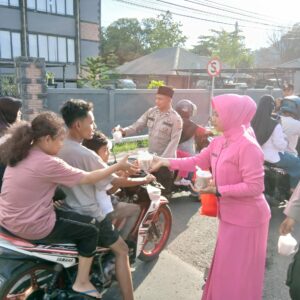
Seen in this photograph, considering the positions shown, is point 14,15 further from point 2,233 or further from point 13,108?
point 2,233

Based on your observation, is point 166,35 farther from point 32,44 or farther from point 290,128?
→ point 290,128

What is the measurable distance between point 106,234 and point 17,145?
39.3 inches

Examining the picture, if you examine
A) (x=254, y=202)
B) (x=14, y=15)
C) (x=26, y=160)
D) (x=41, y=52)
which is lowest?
(x=254, y=202)

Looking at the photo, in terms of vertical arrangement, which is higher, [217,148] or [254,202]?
[217,148]

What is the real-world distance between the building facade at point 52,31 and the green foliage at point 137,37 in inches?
831

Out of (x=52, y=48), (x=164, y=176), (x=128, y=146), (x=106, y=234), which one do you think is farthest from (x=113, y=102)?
(x=52, y=48)

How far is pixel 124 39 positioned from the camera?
202 ft

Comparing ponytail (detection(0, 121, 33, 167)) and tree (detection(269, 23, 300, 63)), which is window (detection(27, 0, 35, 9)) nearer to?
ponytail (detection(0, 121, 33, 167))

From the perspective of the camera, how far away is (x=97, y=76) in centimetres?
1928

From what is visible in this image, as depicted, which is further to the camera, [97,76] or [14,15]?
[14,15]

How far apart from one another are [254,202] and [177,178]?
3.13 meters

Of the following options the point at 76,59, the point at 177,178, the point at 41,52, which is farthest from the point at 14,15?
the point at 177,178

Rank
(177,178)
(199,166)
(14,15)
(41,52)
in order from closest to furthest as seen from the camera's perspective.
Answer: (199,166) < (177,178) < (14,15) < (41,52)

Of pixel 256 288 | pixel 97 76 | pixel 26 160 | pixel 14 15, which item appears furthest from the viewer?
pixel 14 15
